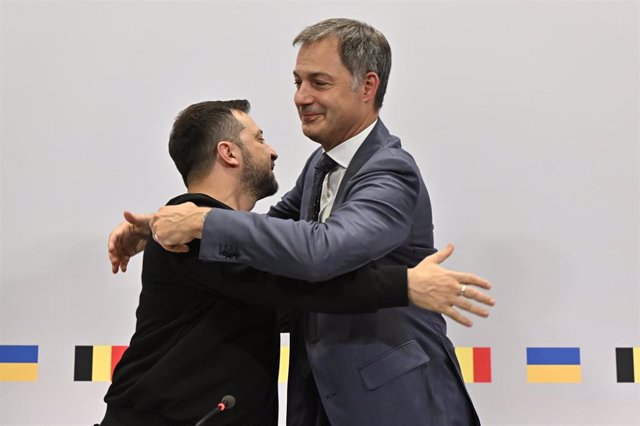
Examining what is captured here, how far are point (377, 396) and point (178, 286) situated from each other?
487mm

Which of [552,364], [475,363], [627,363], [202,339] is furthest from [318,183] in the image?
[627,363]

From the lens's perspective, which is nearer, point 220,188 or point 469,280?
point 469,280


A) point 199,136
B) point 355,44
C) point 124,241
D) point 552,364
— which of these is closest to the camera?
point 355,44

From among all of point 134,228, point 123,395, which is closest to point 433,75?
point 134,228

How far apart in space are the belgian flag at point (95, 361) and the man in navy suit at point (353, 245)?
1009 mm

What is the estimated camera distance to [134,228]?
6.01 ft

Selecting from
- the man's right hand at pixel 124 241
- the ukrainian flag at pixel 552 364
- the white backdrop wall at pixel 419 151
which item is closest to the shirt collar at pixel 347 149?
the man's right hand at pixel 124 241

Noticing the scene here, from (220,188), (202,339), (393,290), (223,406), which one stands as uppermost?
(220,188)

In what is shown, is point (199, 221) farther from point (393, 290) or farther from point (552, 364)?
point (552, 364)

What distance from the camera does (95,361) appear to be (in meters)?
2.46

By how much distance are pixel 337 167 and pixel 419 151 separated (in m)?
0.86

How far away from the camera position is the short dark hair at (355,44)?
63.6 inches

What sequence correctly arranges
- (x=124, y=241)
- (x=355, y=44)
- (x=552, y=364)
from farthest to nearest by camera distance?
1. (x=552, y=364)
2. (x=124, y=241)
3. (x=355, y=44)

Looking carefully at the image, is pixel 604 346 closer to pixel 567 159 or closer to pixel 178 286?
pixel 567 159
